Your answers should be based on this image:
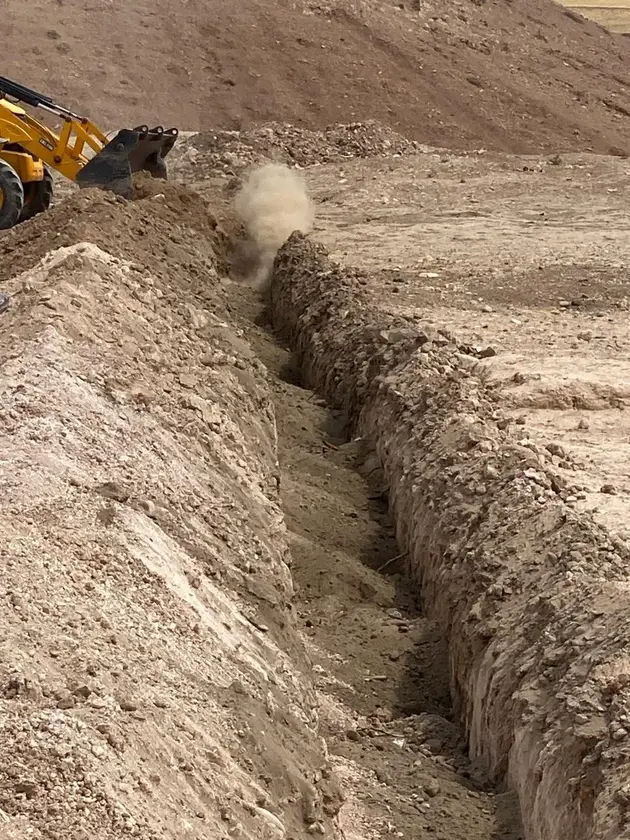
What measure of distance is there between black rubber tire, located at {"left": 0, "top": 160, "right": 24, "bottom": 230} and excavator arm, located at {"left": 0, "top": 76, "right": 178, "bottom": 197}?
715mm

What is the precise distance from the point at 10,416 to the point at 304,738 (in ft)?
7.55

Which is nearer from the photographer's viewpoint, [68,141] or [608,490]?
[608,490]

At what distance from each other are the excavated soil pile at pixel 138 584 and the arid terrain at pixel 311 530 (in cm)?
2

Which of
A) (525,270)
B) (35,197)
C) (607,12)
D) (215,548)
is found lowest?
(35,197)

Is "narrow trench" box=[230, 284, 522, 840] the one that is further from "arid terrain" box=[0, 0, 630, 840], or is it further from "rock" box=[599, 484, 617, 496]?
"rock" box=[599, 484, 617, 496]

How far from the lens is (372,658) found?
23.3 feet

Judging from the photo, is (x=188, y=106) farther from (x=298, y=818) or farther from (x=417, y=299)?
(x=298, y=818)

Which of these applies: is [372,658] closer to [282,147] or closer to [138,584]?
[138,584]

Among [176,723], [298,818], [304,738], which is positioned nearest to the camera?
[176,723]

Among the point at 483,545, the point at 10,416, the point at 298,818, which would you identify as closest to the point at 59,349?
the point at 10,416

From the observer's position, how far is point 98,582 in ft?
16.3

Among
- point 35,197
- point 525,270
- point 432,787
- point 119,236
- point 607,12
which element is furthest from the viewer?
point 607,12

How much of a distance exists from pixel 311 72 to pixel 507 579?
26.0 m

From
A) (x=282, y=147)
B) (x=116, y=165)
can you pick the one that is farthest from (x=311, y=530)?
(x=282, y=147)
